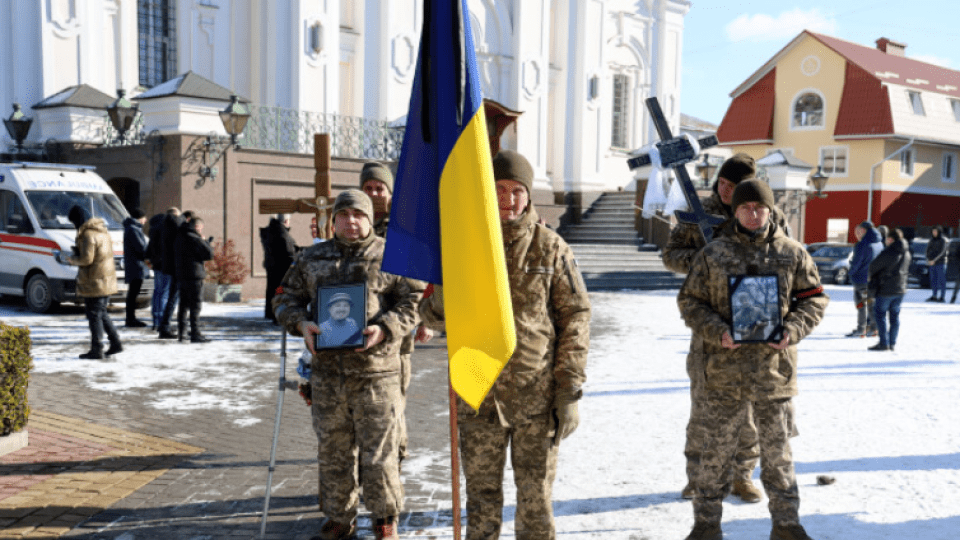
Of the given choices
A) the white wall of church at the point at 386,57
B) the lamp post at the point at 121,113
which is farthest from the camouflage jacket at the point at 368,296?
the lamp post at the point at 121,113

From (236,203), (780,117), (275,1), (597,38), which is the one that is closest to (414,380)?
(236,203)

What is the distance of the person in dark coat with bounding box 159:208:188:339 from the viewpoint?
12078 millimetres

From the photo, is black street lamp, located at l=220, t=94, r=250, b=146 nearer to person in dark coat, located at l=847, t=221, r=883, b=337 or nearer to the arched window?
person in dark coat, located at l=847, t=221, r=883, b=337

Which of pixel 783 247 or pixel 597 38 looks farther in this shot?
pixel 597 38

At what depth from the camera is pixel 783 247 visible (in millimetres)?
4738

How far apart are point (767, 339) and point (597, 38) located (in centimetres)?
2677

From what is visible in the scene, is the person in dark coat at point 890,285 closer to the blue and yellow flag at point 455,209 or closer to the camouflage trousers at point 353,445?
the camouflage trousers at point 353,445

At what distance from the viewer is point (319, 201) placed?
23.5ft

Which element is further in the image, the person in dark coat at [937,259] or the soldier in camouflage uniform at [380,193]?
the person in dark coat at [937,259]

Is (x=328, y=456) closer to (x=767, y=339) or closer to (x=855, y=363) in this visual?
(x=767, y=339)

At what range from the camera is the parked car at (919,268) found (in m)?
26.3

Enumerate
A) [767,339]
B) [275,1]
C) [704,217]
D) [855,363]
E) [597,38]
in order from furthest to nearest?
[597,38]
[275,1]
[855,363]
[704,217]
[767,339]

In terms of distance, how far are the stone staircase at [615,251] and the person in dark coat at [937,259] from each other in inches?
243

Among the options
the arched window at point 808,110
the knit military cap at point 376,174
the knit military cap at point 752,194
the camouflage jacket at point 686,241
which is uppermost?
the arched window at point 808,110
